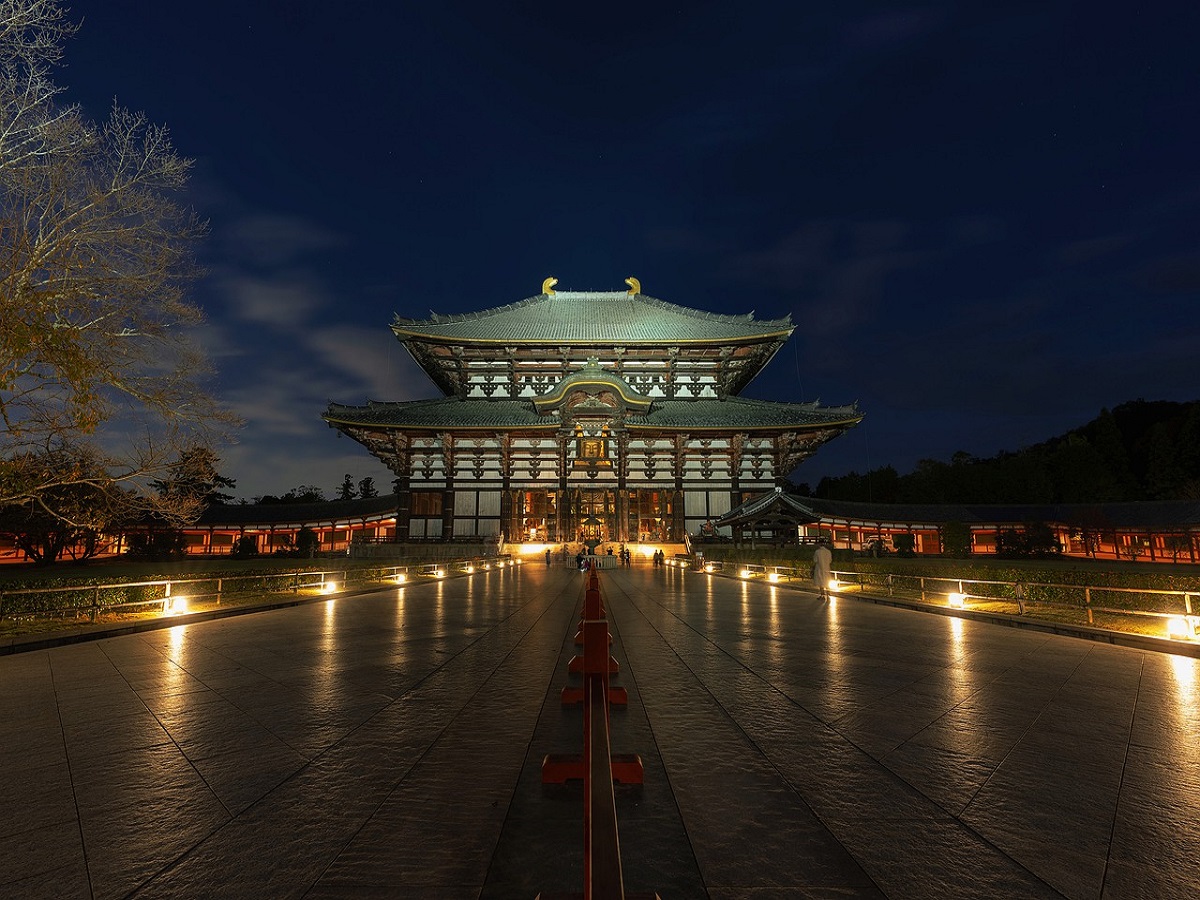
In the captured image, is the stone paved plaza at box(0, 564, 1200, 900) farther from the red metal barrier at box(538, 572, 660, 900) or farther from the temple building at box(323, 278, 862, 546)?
the temple building at box(323, 278, 862, 546)

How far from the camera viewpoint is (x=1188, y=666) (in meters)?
7.33

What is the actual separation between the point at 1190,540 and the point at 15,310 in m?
48.4

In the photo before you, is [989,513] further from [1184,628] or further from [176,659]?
[176,659]

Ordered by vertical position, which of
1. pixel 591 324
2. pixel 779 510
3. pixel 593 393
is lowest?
pixel 779 510

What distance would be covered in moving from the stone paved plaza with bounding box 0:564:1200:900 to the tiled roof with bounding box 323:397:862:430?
91.2 feet

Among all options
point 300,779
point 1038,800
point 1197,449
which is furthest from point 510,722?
point 1197,449

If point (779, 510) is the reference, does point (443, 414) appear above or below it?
Result: above

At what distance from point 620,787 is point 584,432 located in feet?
108

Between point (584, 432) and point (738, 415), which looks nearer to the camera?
point (584, 432)

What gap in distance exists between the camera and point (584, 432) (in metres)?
36.3

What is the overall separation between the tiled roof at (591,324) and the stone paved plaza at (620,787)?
3292 centimetres

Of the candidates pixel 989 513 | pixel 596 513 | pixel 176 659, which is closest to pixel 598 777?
pixel 176 659

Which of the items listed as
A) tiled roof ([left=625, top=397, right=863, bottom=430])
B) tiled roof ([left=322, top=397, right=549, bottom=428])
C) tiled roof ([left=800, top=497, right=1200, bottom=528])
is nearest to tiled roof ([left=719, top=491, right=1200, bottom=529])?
tiled roof ([left=800, top=497, right=1200, bottom=528])

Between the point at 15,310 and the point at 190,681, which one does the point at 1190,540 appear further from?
the point at 15,310
